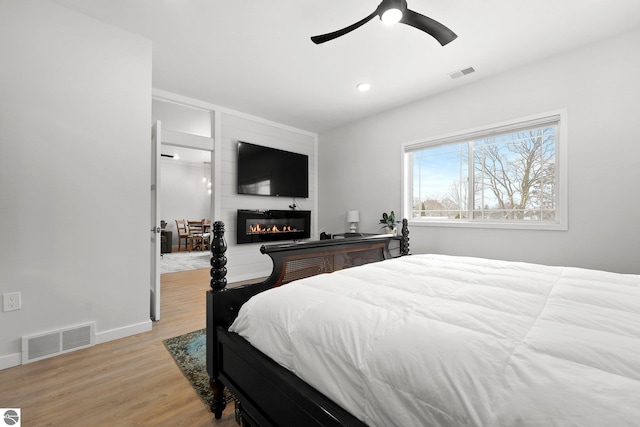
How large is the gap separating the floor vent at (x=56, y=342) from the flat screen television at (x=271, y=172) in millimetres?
2623

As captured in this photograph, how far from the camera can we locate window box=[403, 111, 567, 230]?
303 centimetres

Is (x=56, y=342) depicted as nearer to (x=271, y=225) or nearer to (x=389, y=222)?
(x=271, y=225)

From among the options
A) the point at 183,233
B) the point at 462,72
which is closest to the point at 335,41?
the point at 462,72

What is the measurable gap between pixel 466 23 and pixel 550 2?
1.93 ft

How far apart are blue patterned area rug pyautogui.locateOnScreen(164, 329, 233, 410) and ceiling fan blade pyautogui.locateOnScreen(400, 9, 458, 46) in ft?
9.00

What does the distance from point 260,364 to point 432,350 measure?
0.68m

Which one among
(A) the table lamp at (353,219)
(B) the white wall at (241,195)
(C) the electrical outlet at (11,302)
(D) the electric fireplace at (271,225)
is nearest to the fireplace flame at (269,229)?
(D) the electric fireplace at (271,225)

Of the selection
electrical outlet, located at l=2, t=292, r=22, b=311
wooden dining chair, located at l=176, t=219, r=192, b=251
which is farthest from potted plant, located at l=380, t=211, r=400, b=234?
wooden dining chair, located at l=176, t=219, r=192, b=251

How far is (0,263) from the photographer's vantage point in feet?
6.48

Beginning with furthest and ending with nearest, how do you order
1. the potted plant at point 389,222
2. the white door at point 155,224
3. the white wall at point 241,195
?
the white wall at point 241,195
the potted plant at point 389,222
the white door at point 155,224

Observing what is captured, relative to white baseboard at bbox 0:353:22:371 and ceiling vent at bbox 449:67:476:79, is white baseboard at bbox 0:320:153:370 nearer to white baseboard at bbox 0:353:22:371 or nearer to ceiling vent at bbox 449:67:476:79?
white baseboard at bbox 0:353:22:371

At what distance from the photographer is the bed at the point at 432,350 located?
59cm

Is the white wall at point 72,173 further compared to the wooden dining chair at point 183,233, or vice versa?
the wooden dining chair at point 183,233

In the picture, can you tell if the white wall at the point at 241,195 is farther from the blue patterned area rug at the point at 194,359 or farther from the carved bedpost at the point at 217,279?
the carved bedpost at the point at 217,279
